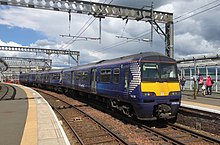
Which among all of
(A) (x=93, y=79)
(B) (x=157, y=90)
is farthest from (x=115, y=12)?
(B) (x=157, y=90)

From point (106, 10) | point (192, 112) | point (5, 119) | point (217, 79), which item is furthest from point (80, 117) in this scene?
point (217, 79)

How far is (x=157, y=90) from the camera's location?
409 inches

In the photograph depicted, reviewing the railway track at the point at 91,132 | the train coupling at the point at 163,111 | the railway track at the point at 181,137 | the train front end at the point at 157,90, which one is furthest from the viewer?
the train coupling at the point at 163,111

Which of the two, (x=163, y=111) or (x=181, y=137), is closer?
(x=181, y=137)

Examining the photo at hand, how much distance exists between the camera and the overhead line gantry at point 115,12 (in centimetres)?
1905

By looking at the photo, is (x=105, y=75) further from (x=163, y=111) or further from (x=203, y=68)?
(x=203, y=68)

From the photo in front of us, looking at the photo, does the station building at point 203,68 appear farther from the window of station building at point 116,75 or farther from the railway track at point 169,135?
the railway track at point 169,135

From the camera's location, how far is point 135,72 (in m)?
10.6

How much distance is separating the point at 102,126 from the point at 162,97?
8.27 ft

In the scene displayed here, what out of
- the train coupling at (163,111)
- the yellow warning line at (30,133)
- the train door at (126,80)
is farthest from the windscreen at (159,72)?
the yellow warning line at (30,133)

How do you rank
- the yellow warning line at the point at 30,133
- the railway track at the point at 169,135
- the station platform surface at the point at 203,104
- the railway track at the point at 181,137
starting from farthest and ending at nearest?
the station platform surface at the point at 203,104 < the railway track at the point at 169,135 < the railway track at the point at 181,137 < the yellow warning line at the point at 30,133

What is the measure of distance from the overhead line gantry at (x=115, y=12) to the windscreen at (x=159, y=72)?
34.9 feet

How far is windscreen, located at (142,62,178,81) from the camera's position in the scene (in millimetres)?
10484

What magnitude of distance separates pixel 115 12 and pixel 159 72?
452 inches
